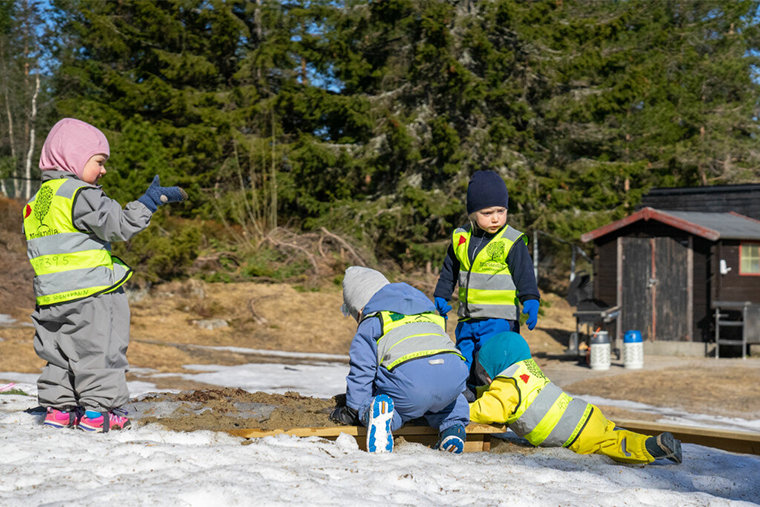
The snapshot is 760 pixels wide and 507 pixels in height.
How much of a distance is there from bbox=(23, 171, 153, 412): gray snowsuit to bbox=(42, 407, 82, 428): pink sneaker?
41mm

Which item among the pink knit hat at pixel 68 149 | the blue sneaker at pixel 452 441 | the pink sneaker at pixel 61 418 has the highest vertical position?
the pink knit hat at pixel 68 149

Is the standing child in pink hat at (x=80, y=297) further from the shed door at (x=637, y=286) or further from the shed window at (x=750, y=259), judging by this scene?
the shed window at (x=750, y=259)

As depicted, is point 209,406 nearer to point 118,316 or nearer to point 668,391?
point 118,316

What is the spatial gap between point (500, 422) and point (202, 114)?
21.4m

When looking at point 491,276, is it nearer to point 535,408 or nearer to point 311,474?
point 535,408

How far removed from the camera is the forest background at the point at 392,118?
19.4 meters

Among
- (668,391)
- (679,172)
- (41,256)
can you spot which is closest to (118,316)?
(41,256)

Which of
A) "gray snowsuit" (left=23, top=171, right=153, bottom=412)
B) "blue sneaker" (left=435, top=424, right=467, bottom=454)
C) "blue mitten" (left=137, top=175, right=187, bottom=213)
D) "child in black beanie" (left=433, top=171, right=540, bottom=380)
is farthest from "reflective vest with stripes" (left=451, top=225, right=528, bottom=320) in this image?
"gray snowsuit" (left=23, top=171, right=153, bottom=412)

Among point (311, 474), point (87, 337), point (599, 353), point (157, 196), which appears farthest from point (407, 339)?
point (599, 353)

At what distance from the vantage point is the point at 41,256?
155 inches

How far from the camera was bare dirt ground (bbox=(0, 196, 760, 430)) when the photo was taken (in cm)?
467

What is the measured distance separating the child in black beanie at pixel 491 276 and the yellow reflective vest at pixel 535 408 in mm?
569

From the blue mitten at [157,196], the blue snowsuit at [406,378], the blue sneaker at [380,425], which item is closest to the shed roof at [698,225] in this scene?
the blue snowsuit at [406,378]

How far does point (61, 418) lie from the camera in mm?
3977
